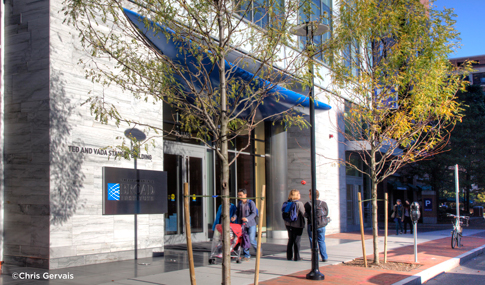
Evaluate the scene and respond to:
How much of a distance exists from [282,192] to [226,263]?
12599mm

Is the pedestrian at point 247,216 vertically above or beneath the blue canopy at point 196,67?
beneath

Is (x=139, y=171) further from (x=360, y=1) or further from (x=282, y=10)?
(x=360, y=1)

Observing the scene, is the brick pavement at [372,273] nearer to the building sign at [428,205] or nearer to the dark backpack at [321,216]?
the dark backpack at [321,216]

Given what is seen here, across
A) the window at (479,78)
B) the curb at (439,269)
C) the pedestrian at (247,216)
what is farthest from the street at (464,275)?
the window at (479,78)

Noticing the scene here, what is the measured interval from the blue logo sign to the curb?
6233 millimetres

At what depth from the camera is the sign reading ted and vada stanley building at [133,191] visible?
1030 centimetres

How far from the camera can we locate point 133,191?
35.9 feet

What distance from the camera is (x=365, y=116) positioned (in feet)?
35.5

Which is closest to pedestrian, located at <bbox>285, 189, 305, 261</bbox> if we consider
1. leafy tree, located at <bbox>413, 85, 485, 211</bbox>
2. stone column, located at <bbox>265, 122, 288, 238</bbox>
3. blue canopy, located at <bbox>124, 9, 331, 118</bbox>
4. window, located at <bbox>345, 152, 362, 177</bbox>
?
blue canopy, located at <bbox>124, 9, 331, 118</bbox>

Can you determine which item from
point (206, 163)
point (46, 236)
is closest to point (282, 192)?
point (206, 163)

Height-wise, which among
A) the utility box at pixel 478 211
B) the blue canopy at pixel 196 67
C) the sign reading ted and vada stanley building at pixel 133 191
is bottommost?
the utility box at pixel 478 211

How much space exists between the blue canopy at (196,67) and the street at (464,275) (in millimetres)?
4692

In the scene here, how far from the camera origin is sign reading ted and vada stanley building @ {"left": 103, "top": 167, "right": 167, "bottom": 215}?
10305 millimetres

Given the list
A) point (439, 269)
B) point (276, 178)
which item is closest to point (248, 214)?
point (439, 269)
